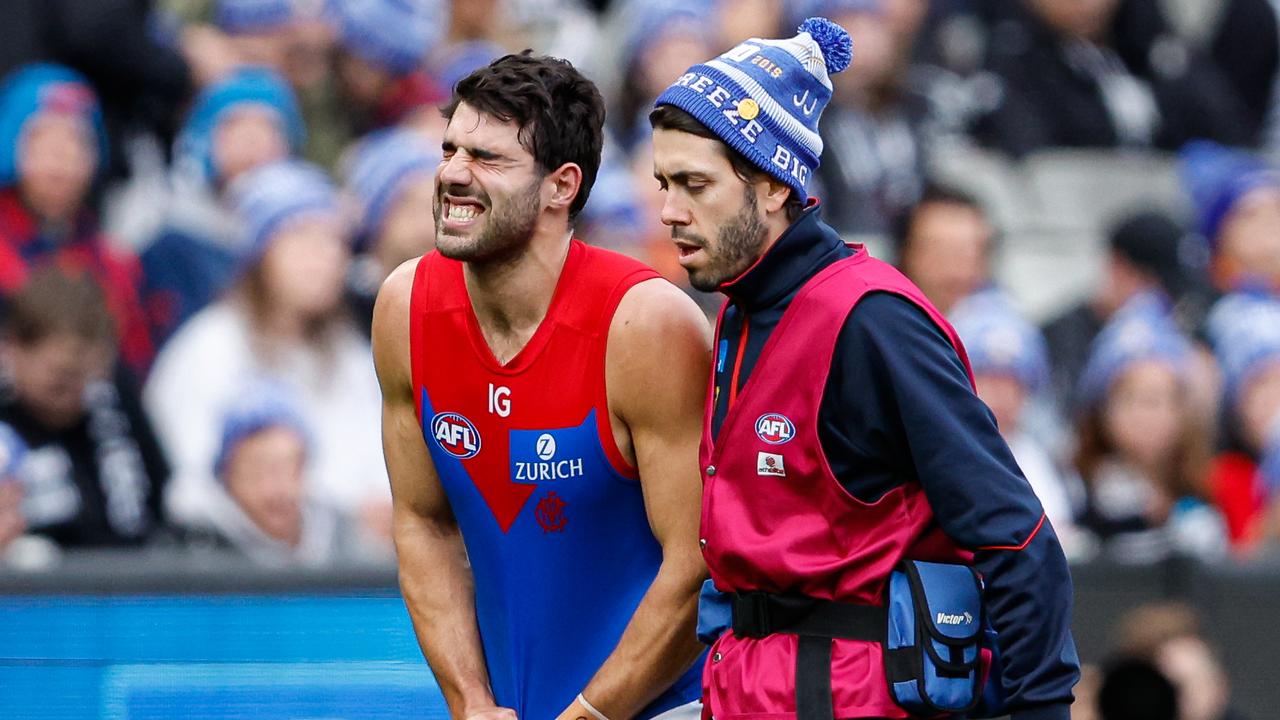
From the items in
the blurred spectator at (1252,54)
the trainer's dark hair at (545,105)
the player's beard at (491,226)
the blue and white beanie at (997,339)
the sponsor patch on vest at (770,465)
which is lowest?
the blue and white beanie at (997,339)

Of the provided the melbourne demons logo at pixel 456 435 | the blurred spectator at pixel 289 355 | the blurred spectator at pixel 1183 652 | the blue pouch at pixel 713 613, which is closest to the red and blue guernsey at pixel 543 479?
the melbourne demons logo at pixel 456 435

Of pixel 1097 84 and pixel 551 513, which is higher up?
pixel 551 513

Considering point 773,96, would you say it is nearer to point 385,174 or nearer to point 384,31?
point 385,174

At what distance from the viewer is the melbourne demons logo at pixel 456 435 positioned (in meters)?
4.54

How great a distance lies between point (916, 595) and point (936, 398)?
38 centimetres

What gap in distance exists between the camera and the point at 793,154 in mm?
4156

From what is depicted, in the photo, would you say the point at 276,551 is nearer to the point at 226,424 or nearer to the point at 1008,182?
the point at 226,424

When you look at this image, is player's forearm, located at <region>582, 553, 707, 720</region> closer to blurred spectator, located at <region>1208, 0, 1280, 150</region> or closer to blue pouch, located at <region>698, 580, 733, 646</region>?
blue pouch, located at <region>698, 580, 733, 646</region>

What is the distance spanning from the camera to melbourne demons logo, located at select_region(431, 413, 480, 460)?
14.9 ft

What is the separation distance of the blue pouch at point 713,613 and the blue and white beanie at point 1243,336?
201 inches

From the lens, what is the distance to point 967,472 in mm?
3873

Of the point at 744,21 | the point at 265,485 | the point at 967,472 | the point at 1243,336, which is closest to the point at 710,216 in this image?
the point at 967,472

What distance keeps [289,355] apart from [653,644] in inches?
145

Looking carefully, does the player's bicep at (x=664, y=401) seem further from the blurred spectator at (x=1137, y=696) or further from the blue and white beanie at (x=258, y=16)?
the blue and white beanie at (x=258, y=16)
